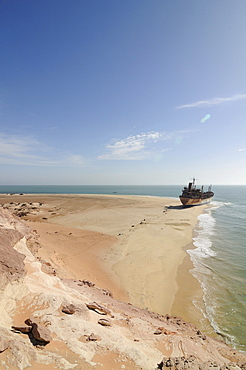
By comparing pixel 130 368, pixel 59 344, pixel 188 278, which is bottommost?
pixel 188 278

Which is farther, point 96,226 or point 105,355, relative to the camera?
point 96,226

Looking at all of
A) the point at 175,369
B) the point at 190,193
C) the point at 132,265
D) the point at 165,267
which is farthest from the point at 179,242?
the point at 190,193

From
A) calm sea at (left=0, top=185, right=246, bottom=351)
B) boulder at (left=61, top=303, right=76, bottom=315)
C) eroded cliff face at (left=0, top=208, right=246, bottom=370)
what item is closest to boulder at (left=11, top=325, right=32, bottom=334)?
eroded cliff face at (left=0, top=208, right=246, bottom=370)

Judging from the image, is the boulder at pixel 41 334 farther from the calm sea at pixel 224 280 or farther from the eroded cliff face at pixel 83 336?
the calm sea at pixel 224 280

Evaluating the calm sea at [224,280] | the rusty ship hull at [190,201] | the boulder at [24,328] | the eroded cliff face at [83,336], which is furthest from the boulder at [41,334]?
the rusty ship hull at [190,201]

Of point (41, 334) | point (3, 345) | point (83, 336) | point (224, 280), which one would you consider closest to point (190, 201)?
point (224, 280)

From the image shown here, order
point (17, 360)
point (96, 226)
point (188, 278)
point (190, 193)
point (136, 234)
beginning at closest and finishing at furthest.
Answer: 1. point (17, 360)
2. point (188, 278)
3. point (136, 234)
4. point (96, 226)
5. point (190, 193)

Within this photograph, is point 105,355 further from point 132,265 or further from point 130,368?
point 132,265

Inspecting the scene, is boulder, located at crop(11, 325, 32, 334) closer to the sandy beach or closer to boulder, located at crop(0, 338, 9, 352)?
boulder, located at crop(0, 338, 9, 352)
